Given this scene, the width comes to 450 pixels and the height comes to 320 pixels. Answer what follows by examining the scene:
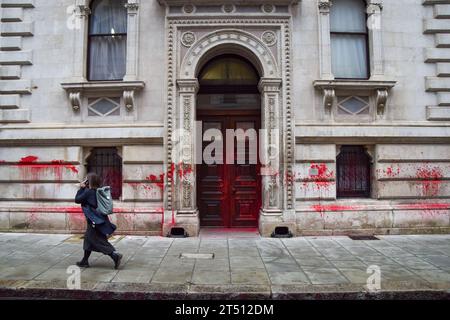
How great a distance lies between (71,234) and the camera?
902 cm

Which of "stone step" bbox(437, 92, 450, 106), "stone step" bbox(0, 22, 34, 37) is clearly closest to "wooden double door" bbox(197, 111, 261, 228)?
"stone step" bbox(437, 92, 450, 106)

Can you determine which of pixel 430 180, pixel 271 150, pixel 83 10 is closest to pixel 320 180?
pixel 271 150

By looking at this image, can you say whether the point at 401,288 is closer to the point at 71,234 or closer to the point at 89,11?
the point at 71,234

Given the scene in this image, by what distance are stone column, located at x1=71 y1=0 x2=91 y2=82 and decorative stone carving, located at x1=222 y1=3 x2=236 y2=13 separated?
166 inches

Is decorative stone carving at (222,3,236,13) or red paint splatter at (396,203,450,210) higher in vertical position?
decorative stone carving at (222,3,236,13)

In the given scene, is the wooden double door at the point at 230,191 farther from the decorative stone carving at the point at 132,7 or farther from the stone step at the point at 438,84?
the stone step at the point at 438,84

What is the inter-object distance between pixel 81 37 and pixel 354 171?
9.33 meters

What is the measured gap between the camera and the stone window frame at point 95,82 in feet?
29.7

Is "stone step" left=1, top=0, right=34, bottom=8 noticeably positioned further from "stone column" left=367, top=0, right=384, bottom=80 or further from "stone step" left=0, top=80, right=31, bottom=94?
"stone column" left=367, top=0, right=384, bottom=80

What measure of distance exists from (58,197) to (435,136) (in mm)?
11362

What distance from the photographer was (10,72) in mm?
9438

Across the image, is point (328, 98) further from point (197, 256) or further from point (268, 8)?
point (197, 256)

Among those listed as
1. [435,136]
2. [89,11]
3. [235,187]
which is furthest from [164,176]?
[435,136]

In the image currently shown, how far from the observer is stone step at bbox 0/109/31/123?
30.8 ft
